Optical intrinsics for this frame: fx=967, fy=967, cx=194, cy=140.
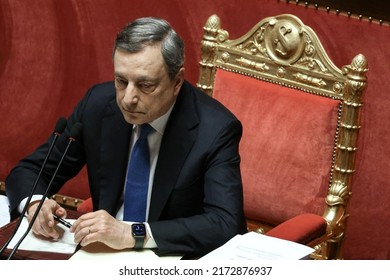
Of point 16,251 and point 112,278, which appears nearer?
point 112,278

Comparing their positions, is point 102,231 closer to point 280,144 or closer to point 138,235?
point 138,235

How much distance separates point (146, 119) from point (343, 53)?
1.16 metres

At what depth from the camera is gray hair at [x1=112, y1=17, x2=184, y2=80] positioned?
2.69 m

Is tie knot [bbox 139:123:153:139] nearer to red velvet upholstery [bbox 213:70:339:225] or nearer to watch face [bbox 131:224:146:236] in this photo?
watch face [bbox 131:224:146:236]

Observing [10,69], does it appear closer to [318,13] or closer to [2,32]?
[2,32]

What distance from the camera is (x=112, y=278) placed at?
7.04ft

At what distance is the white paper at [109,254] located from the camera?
244 cm

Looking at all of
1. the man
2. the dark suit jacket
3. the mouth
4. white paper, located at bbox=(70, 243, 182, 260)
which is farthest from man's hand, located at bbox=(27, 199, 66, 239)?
the mouth

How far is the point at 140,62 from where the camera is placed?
2.68m

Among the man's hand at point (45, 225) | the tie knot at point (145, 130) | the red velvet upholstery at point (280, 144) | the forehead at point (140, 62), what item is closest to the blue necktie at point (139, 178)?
the tie knot at point (145, 130)

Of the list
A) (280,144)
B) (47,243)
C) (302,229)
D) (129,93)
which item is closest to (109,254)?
(47,243)

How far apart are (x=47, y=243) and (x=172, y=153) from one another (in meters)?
0.53

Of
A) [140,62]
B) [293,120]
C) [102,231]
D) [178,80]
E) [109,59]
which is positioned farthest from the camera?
[109,59]

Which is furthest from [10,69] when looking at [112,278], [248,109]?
[112,278]
